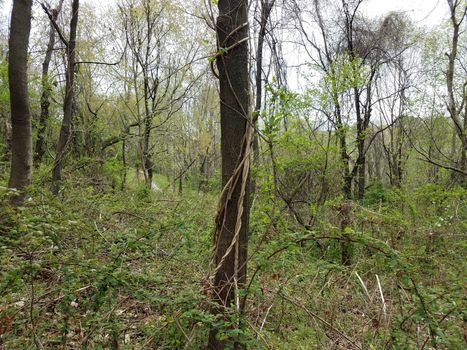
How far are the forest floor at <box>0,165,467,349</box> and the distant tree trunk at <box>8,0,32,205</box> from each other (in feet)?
2.47

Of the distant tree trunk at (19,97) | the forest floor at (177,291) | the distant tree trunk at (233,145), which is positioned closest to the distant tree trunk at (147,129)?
the forest floor at (177,291)

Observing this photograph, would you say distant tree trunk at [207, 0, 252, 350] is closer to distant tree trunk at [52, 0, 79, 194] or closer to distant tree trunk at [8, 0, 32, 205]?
distant tree trunk at [8, 0, 32, 205]

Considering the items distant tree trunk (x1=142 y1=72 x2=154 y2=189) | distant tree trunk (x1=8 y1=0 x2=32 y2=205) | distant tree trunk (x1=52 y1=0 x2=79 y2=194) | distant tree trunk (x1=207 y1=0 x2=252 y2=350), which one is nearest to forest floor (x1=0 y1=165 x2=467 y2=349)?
distant tree trunk (x1=207 y1=0 x2=252 y2=350)

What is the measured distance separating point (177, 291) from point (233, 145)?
0.90m

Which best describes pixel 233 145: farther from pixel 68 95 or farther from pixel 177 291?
pixel 68 95

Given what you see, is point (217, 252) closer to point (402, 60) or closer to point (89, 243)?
point (89, 243)

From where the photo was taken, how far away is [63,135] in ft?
16.1

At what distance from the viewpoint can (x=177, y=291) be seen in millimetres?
1808

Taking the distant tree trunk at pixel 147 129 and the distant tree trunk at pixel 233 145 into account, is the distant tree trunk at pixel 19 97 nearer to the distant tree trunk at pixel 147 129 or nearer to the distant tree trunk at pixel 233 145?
the distant tree trunk at pixel 233 145

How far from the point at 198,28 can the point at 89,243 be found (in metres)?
10.8

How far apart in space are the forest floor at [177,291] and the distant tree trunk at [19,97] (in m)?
0.75

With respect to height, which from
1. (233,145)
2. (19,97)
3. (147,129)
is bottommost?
(233,145)

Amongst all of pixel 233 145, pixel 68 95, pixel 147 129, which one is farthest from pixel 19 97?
pixel 147 129

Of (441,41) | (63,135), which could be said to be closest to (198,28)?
(63,135)
